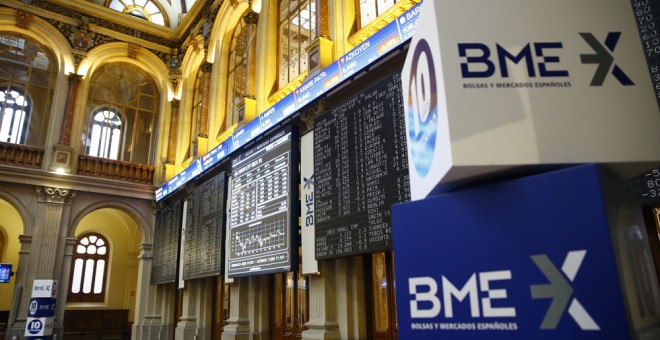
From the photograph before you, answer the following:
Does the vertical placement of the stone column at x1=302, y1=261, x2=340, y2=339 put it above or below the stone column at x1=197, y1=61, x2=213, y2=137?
below

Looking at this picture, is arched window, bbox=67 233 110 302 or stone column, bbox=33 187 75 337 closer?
stone column, bbox=33 187 75 337

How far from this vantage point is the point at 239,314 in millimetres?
8898

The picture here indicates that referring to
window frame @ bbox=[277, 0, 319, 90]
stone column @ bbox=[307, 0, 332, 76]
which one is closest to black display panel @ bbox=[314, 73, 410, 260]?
stone column @ bbox=[307, 0, 332, 76]

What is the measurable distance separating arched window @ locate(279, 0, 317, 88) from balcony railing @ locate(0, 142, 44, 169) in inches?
315

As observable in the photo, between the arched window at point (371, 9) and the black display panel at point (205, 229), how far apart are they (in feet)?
14.4

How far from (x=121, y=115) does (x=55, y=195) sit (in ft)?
12.0

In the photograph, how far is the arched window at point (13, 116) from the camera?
13.3m

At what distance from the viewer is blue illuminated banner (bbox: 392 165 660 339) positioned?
1.09m

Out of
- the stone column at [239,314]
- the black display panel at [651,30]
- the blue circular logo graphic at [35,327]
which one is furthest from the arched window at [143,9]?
the black display panel at [651,30]

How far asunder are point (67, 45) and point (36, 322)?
8382mm

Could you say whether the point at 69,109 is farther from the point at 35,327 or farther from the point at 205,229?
the point at 205,229

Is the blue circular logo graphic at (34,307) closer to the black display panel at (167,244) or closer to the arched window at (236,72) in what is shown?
the black display panel at (167,244)

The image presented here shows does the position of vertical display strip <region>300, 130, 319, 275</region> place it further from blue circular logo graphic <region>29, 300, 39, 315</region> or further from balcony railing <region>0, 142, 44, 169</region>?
balcony railing <region>0, 142, 44, 169</region>

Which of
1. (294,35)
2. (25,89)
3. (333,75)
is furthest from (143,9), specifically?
(333,75)
